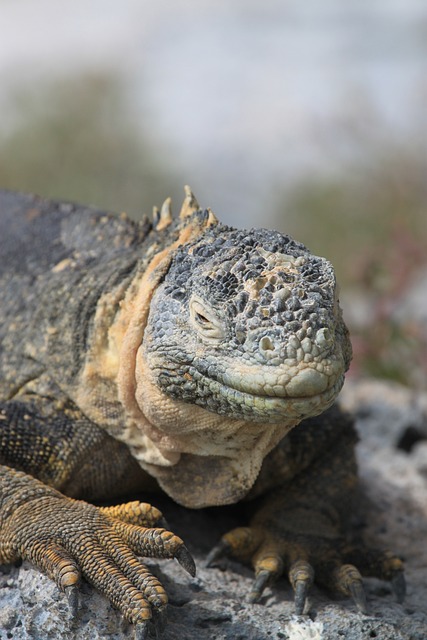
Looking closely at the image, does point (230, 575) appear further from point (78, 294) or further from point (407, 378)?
point (407, 378)

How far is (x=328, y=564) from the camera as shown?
418cm

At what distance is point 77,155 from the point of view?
15.1 meters

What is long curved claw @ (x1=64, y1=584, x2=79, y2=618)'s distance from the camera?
3.26m

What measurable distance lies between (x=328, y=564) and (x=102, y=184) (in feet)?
37.7

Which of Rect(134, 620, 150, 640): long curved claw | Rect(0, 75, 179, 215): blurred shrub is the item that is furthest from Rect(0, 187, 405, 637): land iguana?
A: Rect(0, 75, 179, 215): blurred shrub

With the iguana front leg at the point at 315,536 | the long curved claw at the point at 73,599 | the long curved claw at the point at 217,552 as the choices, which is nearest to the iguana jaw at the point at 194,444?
the long curved claw at the point at 217,552

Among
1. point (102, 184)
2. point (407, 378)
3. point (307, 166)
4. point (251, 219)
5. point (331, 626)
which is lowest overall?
point (331, 626)

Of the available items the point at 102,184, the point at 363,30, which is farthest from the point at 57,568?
the point at 363,30

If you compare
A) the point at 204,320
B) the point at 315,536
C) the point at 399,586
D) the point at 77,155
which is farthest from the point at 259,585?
the point at 77,155

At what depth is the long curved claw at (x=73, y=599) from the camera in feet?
10.7

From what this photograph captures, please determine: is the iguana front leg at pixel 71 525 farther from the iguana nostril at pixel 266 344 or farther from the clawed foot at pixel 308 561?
the iguana nostril at pixel 266 344

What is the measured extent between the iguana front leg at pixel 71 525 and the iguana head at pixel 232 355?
338 millimetres

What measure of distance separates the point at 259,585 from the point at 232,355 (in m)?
1.19

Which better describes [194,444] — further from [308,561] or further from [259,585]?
[308,561]
